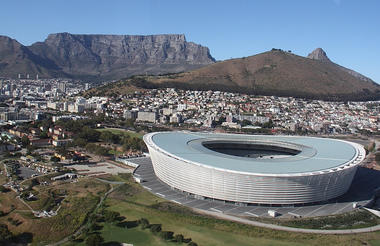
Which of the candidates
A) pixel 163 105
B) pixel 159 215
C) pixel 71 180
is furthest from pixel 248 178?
pixel 163 105

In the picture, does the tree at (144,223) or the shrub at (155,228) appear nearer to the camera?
the shrub at (155,228)

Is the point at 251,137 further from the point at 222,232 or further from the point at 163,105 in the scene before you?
the point at 163,105

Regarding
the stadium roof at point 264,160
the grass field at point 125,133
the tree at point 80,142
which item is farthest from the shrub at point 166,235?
the grass field at point 125,133

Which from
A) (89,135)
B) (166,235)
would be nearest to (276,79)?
(89,135)

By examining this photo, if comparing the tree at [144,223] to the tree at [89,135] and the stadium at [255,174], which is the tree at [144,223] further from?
the tree at [89,135]

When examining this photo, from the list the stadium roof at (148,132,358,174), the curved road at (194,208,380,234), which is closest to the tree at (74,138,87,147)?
the stadium roof at (148,132,358,174)

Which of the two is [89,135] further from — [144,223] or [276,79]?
[276,79]
